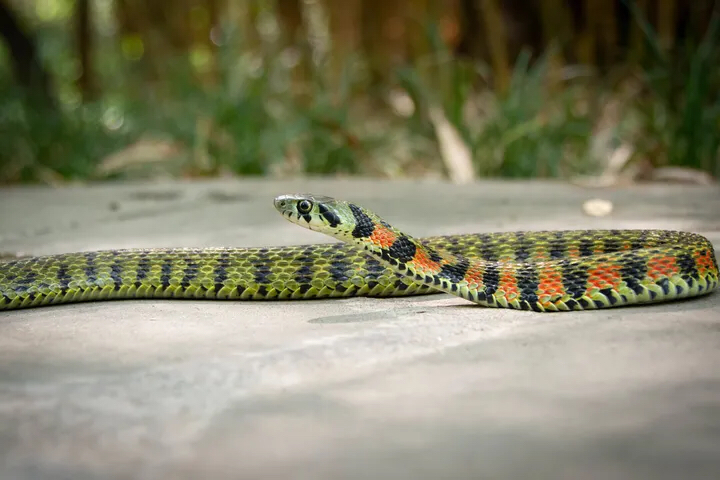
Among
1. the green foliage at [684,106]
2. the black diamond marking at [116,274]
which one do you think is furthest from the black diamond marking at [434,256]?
the green foliage at [684,106]

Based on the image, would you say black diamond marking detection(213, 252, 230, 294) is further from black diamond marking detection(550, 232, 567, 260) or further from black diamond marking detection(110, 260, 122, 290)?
black diamond marking detection(550, 232, 567, 260)

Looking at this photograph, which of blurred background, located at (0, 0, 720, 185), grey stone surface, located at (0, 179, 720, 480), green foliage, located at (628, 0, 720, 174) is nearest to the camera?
grey stone surface, located at (0, 179, 720, 480)

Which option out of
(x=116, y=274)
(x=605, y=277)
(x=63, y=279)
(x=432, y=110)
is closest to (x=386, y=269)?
(x=605, y=277)

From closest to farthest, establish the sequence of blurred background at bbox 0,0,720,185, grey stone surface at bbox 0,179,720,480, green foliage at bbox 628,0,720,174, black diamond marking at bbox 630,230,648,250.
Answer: grey stone surface at bbox 0,179,720,480 < black diamond marking at bbox 630,230,648,250 < green foliage at bbox 628,0,720,174 < blurred background at bbox 0,0,720,185

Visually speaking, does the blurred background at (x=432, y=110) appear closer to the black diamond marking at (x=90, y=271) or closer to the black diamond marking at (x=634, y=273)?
the black diamond marking at (x=634, y=273)

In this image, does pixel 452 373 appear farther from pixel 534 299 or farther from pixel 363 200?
pixel 363 200

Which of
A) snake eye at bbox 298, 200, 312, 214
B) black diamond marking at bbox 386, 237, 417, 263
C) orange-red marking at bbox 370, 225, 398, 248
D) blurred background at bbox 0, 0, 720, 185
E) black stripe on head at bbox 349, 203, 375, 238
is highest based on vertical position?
snake eye at bbox 298, 200, 312, 214

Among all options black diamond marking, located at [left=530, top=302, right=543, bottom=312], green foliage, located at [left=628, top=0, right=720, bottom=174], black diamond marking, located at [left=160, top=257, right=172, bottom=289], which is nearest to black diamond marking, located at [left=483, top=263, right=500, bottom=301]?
black diamond marking, located at [left=530, top=302, right=543, bottom=312]
